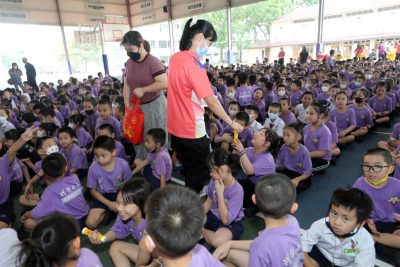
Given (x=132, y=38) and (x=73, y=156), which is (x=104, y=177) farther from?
(x=132, y=38)

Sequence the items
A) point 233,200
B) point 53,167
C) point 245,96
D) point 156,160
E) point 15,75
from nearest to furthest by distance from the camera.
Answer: point 233,200 < point 53,167 < point 156,160 < point 245,96 < point 15,75

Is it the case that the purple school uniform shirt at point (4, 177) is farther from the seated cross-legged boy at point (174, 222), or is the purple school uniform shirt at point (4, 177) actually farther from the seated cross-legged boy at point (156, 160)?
the seated cross-legged boy at point (174, 222)

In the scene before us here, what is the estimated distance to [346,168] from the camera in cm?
340

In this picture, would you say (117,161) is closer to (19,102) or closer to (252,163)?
(252,163)

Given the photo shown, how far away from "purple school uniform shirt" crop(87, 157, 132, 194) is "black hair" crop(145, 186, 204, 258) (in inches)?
69.9

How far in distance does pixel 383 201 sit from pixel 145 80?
2.14m

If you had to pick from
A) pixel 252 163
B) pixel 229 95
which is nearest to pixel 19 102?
pixel 229 95

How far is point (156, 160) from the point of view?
282 cm

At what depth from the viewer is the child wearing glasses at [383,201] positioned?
1899 millimetres

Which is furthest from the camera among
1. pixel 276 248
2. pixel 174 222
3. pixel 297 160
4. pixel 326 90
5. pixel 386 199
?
pixel 326 90

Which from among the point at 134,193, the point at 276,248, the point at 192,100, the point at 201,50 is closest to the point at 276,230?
the point at 276,248

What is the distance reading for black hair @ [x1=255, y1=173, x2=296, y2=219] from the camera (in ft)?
4.06

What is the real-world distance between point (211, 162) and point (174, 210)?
43.1 inches

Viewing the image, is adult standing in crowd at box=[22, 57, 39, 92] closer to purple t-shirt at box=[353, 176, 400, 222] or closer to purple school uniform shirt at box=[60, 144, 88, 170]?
purple school uniform shirt at box=[60, 144, 88, 170]
